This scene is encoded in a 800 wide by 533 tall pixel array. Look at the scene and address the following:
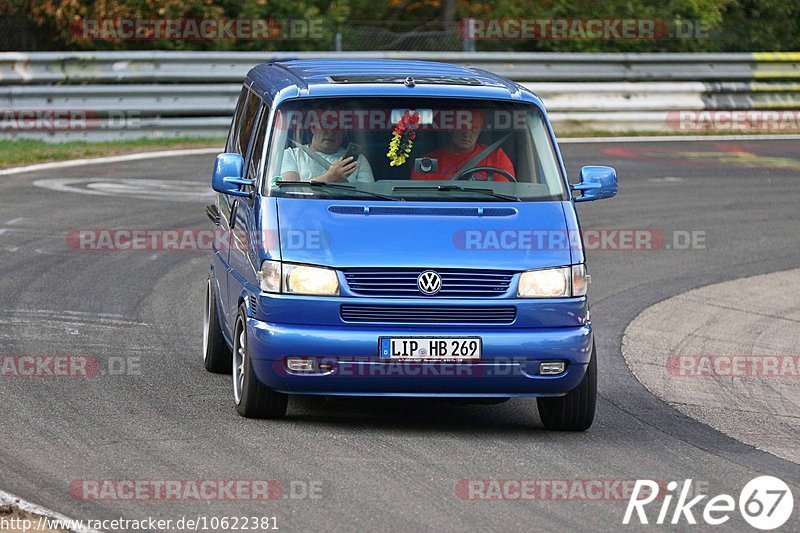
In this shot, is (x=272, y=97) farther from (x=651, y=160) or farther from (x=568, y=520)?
(x=651, y=160)

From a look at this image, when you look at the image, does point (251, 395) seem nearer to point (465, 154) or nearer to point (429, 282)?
point (429, 282)

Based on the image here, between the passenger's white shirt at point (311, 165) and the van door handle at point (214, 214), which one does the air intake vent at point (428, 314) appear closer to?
the passenger's white shirt at point (311, 165)

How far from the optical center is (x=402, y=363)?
824cm

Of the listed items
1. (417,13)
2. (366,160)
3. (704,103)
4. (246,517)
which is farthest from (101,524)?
(417,13)

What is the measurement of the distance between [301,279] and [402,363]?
0.69 metres

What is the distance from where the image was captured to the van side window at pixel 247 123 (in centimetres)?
1000

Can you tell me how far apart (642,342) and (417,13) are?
20150mm

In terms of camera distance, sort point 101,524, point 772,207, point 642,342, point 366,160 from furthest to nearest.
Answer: point 772,207
point 642,342
point 366,160
point 101,524

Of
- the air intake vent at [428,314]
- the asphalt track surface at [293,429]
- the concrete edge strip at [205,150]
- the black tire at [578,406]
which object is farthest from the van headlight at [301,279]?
the concrete edge strip at [205,150]

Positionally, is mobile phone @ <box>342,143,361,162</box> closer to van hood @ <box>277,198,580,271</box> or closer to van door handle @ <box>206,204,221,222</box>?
van hood @ <box>277,198,580,271</box>

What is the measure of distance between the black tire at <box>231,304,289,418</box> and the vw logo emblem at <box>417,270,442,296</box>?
104 centimetres

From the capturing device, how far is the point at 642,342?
11.8m

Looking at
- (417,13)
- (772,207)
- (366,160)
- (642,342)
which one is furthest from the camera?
(417,13)

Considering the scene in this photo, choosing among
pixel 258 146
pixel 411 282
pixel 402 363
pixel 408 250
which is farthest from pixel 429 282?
pixel 258 146
